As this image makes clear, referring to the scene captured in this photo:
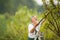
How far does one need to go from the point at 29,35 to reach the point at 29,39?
6cm

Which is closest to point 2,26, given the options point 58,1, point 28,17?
point 28,17

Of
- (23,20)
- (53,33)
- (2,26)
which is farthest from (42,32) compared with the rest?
(2,26)

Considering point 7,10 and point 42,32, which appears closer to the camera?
point 42,32

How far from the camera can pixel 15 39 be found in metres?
2.93

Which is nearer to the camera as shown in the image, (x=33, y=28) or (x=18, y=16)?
(x=33, y=28)

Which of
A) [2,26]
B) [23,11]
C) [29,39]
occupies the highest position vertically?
[23,11]

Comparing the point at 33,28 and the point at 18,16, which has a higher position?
the point at 18,16

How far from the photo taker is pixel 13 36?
2.94m

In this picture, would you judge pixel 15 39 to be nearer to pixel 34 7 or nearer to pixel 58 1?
pixel 34 7

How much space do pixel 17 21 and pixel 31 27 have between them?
23cm

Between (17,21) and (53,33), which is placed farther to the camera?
(17,21)

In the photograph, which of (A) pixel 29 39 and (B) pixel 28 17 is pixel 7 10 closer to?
(B) pixel 28 17

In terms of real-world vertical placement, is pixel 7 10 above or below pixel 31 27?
above

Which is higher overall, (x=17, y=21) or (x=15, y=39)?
(x=17, y=21)
